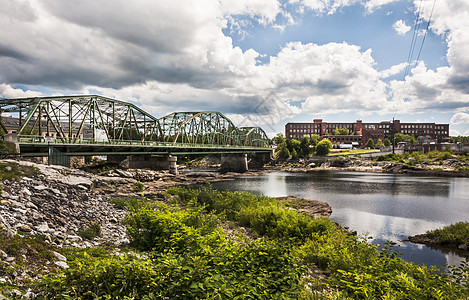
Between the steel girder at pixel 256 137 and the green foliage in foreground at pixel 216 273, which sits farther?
the steel girder at pixel 256 137

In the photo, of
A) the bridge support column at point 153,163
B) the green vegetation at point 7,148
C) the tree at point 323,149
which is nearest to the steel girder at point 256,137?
the tree at point 323,149

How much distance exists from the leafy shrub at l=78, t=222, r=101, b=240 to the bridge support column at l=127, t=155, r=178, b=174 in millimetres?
49180

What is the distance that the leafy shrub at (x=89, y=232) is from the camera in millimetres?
9977

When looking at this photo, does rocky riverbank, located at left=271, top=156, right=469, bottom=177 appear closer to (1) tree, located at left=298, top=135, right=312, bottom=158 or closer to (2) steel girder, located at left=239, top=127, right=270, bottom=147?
(1) tree, located at left=298, top=135, right=312, bottom=158

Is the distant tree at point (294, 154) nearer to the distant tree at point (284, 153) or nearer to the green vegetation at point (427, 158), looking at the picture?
the distant tree at point (284, 153)

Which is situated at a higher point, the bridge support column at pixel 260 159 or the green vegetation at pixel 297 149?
the green vegetation at pixel 297 149

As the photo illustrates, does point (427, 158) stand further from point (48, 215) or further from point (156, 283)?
point (156, 283)

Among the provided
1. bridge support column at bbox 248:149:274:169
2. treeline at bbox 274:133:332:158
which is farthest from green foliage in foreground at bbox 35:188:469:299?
treeline at bbox 274:133:332:158

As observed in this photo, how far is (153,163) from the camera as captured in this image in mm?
60625

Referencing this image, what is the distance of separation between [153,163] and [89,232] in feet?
171

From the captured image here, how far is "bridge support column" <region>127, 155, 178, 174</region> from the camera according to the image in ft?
196

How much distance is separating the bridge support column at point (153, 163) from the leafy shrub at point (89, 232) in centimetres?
4918

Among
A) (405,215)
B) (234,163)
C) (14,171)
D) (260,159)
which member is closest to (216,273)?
(14,171)

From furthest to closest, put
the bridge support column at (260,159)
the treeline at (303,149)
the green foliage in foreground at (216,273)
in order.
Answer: the treeline at (303,149), the bridge support column at (260,159), the green foliage in foreground at (216,273)
